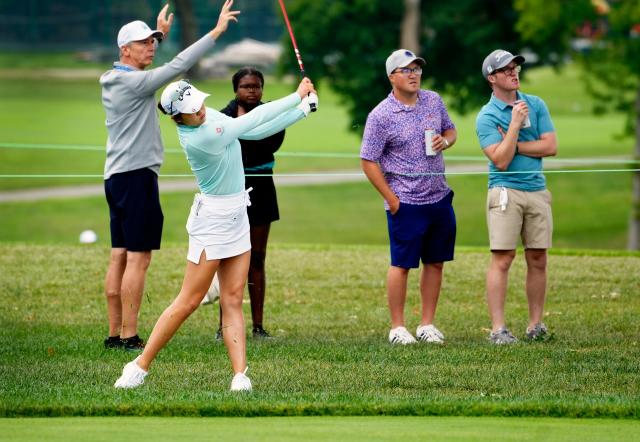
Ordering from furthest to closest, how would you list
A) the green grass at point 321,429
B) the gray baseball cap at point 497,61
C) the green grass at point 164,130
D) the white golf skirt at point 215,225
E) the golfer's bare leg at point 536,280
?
1. the green grass at point 164,130
2. the golfer's bare leg at point 536,280
3. the gray baseball cap at point 497,61
4. the white golf skirt at point 215,225
5. the green grass at point 321,429

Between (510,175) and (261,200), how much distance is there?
5.62 feet

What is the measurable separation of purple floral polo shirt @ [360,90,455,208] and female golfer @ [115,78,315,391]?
58.7 inches

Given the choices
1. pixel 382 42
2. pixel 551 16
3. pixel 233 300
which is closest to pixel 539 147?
pixel 233 300

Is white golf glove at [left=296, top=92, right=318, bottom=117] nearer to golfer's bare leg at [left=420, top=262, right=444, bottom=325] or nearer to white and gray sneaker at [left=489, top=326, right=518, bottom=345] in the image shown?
golfer's bare leg at [left=420, top=262, right=444, bottom=325]

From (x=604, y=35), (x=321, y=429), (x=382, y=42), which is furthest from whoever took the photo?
(x=382, y=42)

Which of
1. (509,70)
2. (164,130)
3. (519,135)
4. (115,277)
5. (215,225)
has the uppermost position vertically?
(509,70)

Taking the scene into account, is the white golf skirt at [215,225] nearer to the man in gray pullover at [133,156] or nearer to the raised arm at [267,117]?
the raised arm at [267,117]

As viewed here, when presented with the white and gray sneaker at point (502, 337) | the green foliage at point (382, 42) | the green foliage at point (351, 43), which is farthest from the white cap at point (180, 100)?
the green foliage at point (351, 43)

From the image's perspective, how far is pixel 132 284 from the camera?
30.3ft

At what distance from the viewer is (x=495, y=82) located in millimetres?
9492

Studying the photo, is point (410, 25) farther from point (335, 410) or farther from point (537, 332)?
point (335, 410)

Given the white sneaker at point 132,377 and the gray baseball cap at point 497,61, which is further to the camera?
the gray baseball cap at point 497,61

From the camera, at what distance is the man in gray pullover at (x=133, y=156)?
357 inches

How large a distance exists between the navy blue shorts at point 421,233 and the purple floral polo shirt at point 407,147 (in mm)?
74
